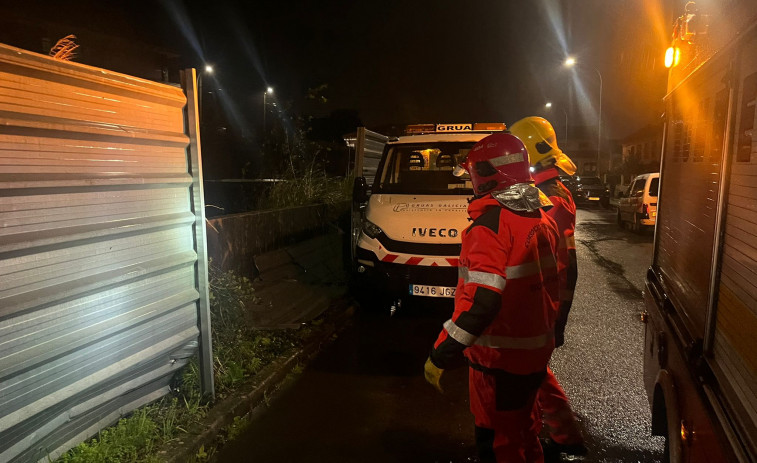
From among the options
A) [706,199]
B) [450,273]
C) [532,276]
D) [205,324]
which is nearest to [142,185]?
[205,324]

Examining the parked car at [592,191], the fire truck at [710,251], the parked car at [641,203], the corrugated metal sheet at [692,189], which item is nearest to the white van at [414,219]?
the corrugated metal sheet at [692,189]

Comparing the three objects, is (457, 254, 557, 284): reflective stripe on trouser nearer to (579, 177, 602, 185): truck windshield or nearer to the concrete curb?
the concrete curb

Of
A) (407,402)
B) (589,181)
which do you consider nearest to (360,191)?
(407,402)

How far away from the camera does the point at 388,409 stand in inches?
162

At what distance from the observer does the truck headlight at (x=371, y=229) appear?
20.2 ft

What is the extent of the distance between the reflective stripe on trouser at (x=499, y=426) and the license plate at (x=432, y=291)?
129 inches

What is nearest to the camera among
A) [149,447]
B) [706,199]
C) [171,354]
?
[706,199]

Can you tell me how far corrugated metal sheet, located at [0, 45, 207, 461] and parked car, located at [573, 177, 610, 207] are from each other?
26.9 metres

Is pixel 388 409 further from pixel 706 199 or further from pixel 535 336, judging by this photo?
pixel 706 199

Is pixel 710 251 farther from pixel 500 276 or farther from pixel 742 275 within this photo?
pixel 500 276

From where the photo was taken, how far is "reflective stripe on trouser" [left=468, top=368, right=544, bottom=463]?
2395mm

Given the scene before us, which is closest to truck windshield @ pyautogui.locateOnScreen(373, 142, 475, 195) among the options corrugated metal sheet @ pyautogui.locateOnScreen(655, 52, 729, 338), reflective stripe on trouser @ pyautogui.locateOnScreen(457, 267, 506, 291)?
corrugated metal sheet @ pyautogui.locateOnScreen(655, 52, 729, 338)

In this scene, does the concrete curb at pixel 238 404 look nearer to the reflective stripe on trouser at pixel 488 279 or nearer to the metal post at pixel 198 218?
the metal post at pixel 198 218

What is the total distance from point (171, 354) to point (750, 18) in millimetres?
3406
